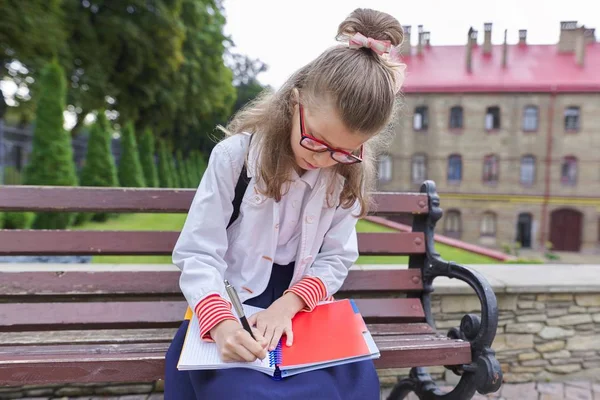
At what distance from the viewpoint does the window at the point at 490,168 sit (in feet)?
80.7

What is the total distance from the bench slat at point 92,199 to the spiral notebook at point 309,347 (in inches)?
27.3

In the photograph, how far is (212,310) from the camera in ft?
4.66

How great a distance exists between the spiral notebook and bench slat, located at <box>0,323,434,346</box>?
412mm

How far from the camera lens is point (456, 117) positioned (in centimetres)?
2450

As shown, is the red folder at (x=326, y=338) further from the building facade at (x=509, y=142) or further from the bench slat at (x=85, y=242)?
the building facade at (x=509, y=142)

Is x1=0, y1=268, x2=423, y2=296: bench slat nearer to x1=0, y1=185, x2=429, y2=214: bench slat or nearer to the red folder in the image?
x1=0, y1=185, x2=429, y2=214: bench slat

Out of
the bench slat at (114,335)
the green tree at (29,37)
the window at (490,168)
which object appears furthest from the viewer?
the window at (490,168)

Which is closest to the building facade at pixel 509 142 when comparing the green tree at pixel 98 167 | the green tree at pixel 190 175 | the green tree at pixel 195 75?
the green tree at pixel 190 175

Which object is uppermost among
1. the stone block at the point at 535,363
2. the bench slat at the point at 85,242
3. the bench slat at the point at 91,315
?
the bench slat at the point at 85,242

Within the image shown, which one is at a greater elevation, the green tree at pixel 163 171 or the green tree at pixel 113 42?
the green tree at pixel 113 42

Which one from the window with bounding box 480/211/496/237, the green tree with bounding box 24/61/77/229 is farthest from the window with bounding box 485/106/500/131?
the green tree with bounding box 24/61/77/229

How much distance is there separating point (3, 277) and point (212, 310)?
113 cm

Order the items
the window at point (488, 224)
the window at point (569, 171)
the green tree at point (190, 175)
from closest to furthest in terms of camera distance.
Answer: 1. the green tree at point (190, 175)
2. the window at point (569, 171)
3. the window at point (488, 224)

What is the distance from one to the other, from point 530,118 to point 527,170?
9.12 feet
